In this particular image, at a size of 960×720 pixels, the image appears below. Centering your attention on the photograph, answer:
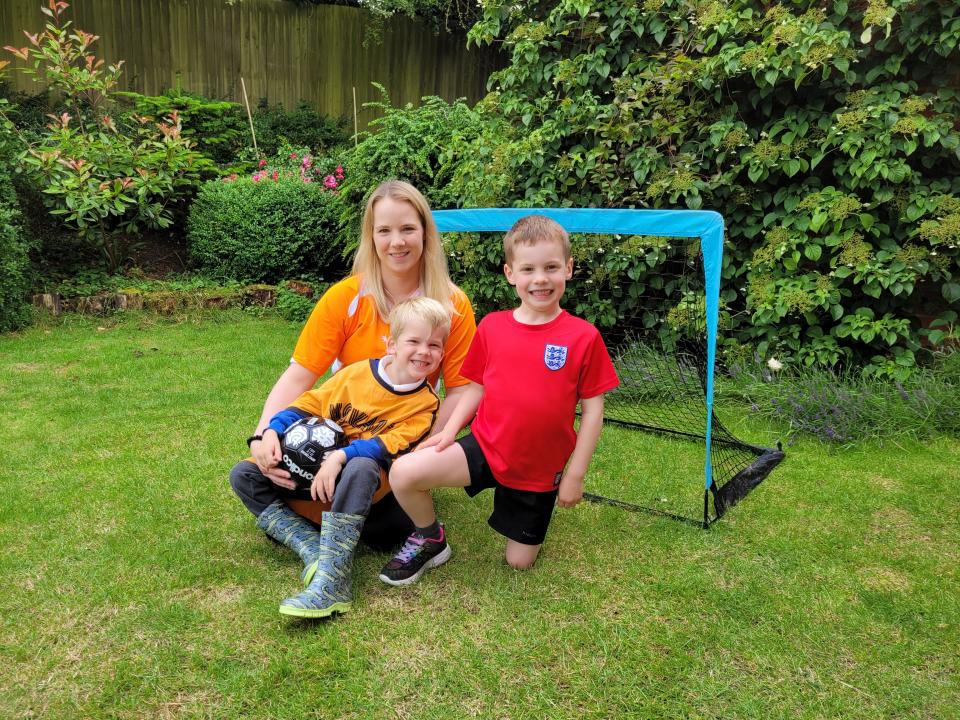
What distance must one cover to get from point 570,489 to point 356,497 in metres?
0.69

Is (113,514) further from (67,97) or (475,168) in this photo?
(67,97)

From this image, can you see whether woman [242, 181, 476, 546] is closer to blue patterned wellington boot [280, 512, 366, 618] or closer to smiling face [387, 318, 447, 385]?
smiling face [387, 318, 447, 385]

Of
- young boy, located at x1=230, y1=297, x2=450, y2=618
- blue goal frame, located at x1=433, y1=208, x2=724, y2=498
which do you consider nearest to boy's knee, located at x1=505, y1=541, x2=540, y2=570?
young boy, located at x1=230, y1=297, x2=450, y2=618

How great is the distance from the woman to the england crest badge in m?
0.36

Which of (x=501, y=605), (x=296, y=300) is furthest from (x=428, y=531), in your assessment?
(x=296, y=300)

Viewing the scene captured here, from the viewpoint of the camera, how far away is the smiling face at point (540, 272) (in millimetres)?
2268

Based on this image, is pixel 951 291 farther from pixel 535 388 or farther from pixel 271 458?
pixel 271 458

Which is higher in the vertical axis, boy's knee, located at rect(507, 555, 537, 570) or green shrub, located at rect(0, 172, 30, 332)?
green shrub, located at rect(0, 172, 30, 332)

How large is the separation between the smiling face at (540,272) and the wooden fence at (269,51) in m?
8.25

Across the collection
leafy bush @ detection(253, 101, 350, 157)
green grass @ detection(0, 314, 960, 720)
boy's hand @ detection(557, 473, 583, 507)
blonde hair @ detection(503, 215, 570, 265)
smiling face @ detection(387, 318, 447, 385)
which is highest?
leafy bush @ detection(253, 101, 350, 157)

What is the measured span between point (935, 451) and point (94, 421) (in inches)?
169

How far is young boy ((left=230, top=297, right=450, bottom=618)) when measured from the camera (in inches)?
88.6

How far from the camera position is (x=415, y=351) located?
2.39 meters

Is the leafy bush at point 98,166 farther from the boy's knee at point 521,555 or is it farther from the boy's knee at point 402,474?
the boy's knee at point 521,555
